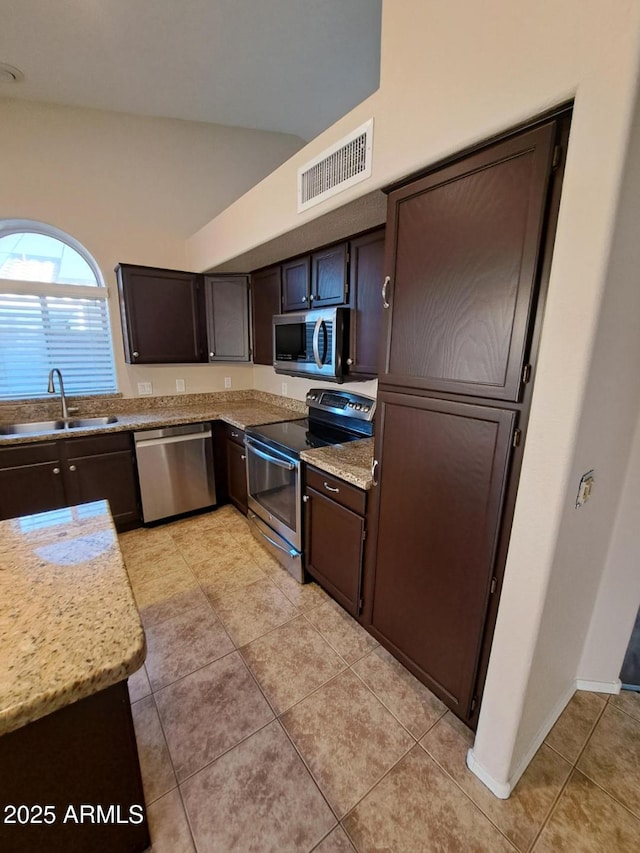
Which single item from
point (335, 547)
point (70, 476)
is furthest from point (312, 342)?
point (70, 476)

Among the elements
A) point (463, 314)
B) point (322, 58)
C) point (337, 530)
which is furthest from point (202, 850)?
point (322, 58)

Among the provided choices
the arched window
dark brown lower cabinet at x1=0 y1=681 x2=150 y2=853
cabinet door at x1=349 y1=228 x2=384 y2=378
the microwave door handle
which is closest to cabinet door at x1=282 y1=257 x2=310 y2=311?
the microwave door handle

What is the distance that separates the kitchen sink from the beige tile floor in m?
1.70

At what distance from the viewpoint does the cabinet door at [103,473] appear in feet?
8.50

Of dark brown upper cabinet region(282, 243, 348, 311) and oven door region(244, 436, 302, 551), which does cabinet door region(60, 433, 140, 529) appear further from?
dark brown upper cabinet region(282, 243, 348, 311)

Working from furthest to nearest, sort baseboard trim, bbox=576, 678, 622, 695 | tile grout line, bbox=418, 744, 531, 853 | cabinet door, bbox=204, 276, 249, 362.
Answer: cabinet door, bbox=204, 276, 249, 362, baseboard trim, bbox=576, 678, 622, 695, tile grout line, bbox=418, 744, 531, 853

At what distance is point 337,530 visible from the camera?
1.95 meters

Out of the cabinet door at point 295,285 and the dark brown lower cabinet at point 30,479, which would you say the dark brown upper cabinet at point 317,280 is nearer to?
the cabinet door at point 295,285

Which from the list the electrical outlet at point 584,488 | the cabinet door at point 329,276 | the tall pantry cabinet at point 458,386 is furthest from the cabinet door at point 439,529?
the cabinet door at point 329,276

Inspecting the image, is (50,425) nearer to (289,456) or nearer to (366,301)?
(289,456)

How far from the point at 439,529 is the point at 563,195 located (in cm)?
113

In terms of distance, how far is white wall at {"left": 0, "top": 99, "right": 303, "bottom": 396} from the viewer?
102 inches

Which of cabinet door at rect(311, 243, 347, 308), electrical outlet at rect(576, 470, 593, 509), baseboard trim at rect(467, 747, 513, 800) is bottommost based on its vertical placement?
baseboard trim at rect(467, 747, 513, 800)

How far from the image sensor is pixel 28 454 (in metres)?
2.41
